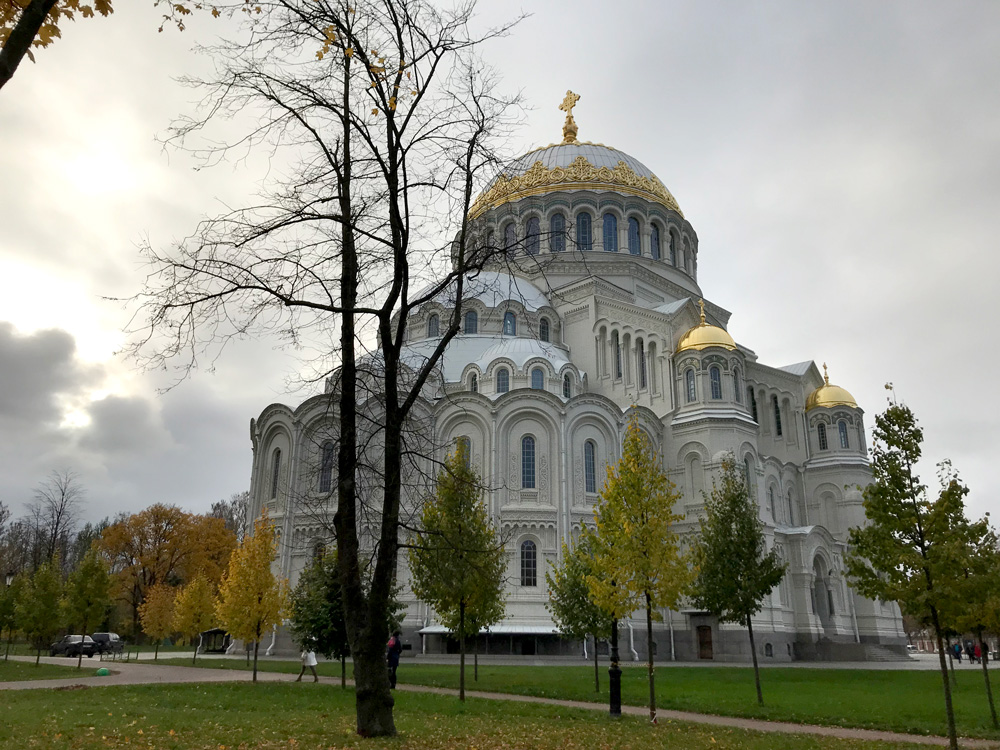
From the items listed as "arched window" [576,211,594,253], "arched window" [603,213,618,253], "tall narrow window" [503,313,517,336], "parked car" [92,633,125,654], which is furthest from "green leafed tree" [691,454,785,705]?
"parked car" [92,633,125,654]

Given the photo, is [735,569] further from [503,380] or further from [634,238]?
[634,238]

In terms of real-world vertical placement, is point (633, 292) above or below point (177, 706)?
above

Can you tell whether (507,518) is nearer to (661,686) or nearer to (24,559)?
(661,686)

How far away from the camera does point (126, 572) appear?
57.3 m

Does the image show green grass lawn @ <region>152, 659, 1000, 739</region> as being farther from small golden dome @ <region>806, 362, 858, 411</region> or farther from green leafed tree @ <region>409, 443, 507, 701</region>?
small golden dome @ <region>806, 362, 858, 411</region>

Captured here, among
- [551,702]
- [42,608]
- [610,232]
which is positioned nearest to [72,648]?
[42,608]

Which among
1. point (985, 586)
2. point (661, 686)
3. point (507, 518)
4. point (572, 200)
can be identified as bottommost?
point (661, 686)

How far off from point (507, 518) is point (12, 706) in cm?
2215

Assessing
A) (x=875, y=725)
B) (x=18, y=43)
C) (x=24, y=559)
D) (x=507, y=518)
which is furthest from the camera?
(x=24, y=559)

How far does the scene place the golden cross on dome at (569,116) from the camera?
55.8 m

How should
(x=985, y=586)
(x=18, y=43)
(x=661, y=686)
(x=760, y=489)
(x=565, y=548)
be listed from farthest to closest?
(x=760, y=489) < (x=565, y=548) < (x=661, y=686) < (x=985, y=586) < (x=18, y=43)

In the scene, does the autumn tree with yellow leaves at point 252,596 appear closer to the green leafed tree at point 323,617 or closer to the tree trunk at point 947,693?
the green leafed tree at point 323,617

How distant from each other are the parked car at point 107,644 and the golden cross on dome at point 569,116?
4374 centimetres

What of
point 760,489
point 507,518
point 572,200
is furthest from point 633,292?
point 507,518
